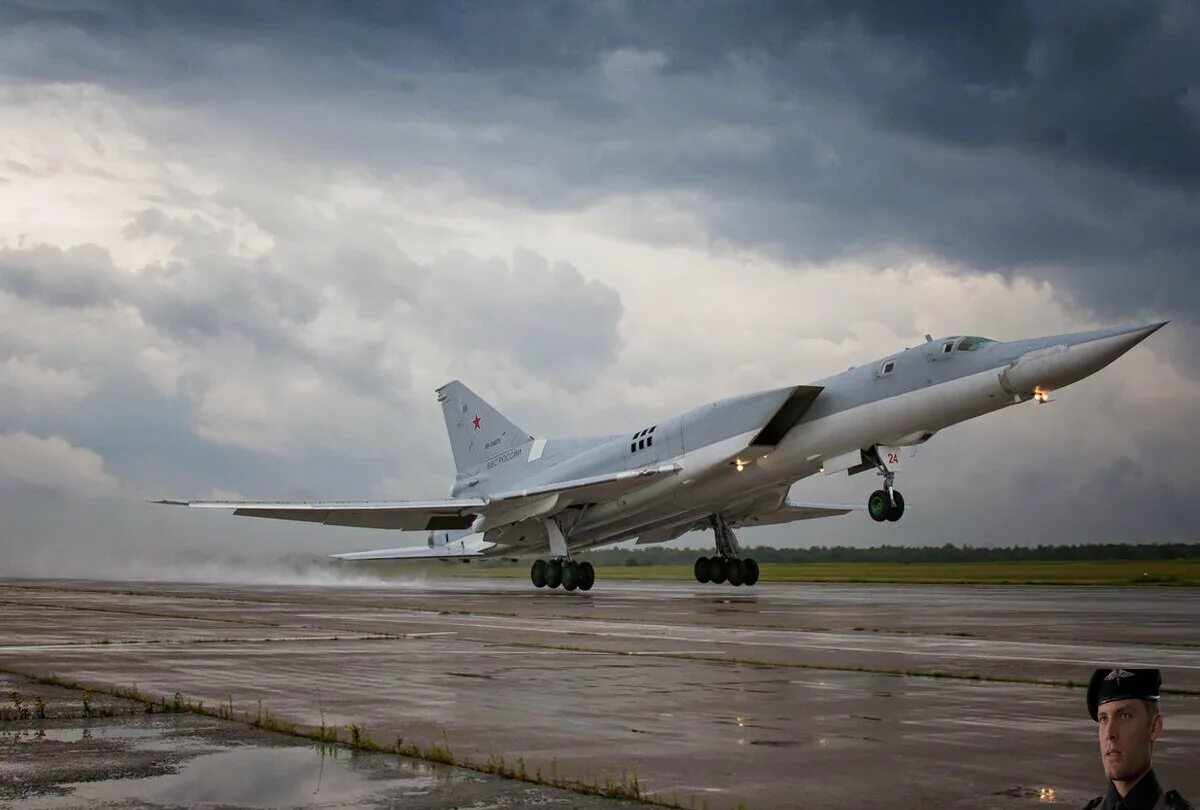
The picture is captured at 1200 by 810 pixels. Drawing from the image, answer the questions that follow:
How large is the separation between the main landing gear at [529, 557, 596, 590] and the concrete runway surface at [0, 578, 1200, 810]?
1192 centimetres

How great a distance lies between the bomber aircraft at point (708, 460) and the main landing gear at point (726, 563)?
1.6 inches

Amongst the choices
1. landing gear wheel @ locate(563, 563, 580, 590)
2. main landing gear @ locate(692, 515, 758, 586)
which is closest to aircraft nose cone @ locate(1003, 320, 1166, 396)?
main landing gear @ locate(692, 515, 758, 586)

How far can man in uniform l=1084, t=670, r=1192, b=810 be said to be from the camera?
2646 millimetres

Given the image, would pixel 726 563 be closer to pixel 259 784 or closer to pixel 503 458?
pixel 503 458

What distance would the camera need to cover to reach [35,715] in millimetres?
8273

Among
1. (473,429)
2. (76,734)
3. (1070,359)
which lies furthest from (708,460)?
(76,734)

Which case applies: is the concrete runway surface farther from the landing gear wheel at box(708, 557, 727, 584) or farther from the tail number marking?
the tail number marking

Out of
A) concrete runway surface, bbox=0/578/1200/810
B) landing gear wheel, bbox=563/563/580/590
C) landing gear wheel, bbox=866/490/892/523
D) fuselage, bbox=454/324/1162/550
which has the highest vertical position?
fuselage, bbox=454/324/1162/550

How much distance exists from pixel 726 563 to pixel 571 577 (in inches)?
194

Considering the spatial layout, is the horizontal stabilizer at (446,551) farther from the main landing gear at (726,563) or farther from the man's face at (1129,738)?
the man's face at (1129,738)

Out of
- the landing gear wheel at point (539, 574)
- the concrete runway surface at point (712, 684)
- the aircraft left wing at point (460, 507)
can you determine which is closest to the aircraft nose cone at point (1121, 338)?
the concrete runway surface at point (712, 684)

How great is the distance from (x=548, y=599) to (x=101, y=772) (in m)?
23.3

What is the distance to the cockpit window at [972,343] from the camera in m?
25.8

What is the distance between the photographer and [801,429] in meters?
29.4
